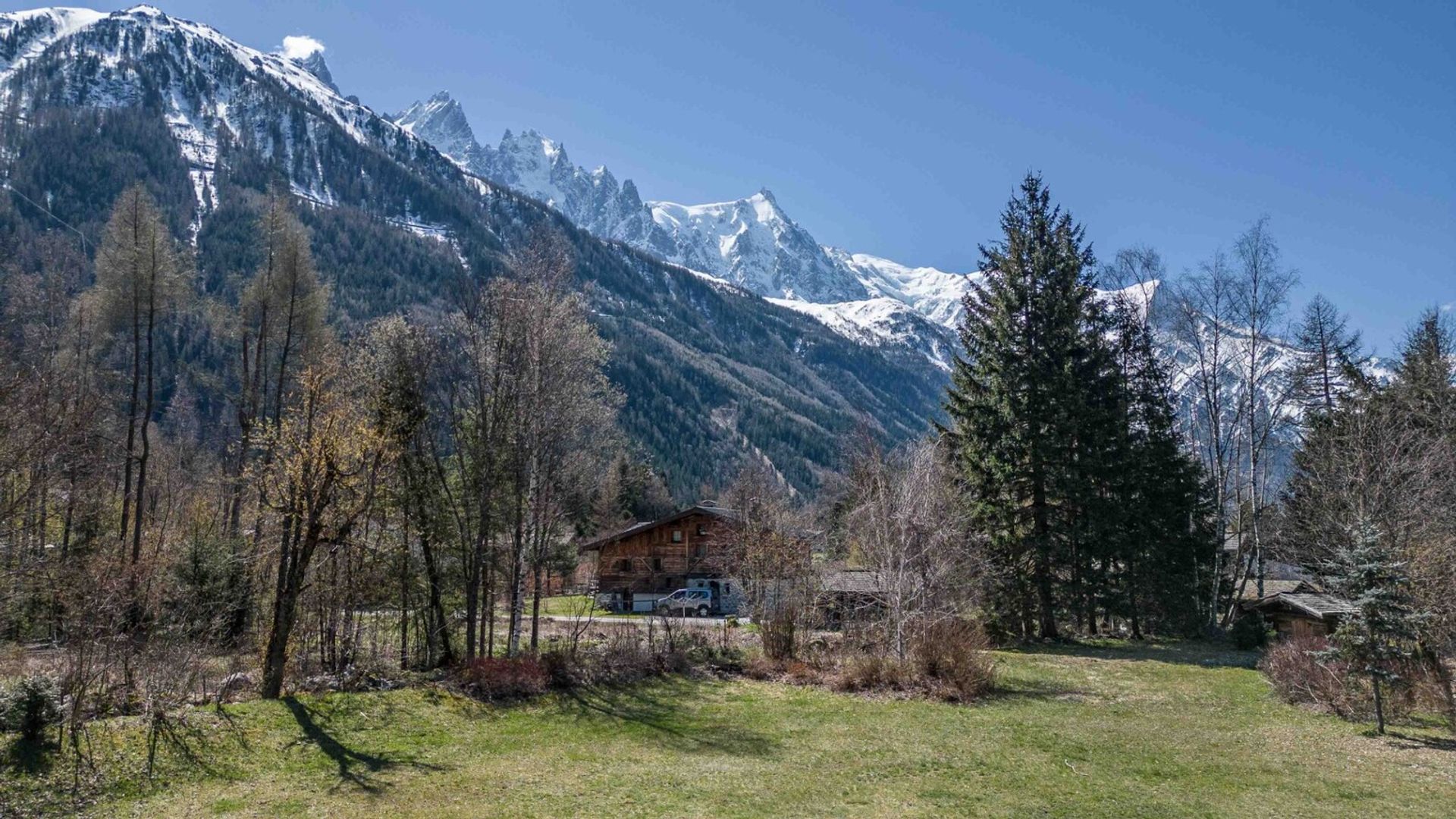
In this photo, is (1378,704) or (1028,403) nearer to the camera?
(1378,704)

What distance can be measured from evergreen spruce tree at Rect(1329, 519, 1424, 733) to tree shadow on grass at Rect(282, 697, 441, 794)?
53.7 feet

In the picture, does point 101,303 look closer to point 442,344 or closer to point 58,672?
point 442,344

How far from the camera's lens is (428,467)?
68.1ft

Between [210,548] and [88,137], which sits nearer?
[210,548]

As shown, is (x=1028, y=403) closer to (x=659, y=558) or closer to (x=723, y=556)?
(x=723, y=556)

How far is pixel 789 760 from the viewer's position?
13.1 metres

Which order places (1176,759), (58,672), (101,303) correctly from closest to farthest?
1. (58,672)
2. (1176,759)
3. (101,303)

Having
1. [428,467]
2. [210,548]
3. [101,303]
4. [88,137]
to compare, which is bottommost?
[210,548]

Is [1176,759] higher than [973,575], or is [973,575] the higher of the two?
[973,575]

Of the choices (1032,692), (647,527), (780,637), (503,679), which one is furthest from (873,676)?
(647,527)

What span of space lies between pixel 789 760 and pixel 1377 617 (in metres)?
11.0

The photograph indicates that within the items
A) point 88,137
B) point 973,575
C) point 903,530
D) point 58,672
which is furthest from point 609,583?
point 88,137

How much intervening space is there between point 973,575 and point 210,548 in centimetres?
2433

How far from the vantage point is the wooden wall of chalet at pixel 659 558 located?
5700 centimetres
